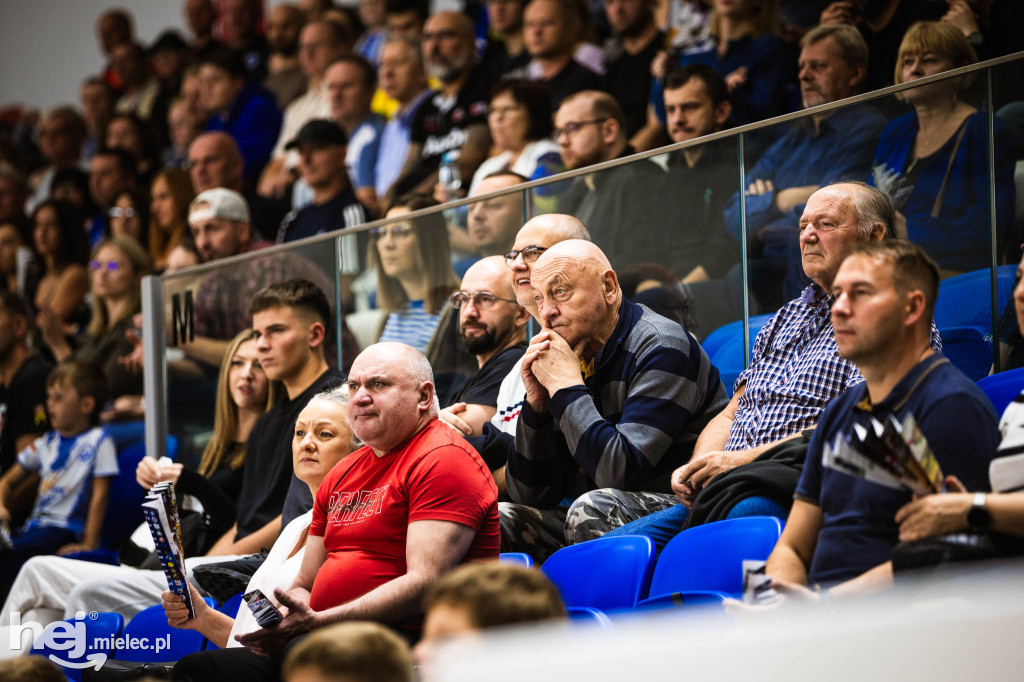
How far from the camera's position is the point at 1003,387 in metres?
2.51

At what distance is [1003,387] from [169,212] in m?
4.90

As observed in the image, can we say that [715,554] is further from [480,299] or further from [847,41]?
[847,41]

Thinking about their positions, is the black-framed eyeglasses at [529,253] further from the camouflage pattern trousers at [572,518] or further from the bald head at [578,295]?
the camouflage pattern trousers at [572,518]

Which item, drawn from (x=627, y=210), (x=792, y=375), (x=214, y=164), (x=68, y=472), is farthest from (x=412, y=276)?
(x=214, y=164)

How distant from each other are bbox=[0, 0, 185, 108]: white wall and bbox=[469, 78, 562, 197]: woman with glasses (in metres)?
5.47

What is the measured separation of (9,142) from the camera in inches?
365

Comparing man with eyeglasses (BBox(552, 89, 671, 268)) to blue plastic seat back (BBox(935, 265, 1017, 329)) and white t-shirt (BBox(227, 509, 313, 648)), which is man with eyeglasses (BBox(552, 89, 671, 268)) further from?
white t-shirt (BBox(227, 509, 313, 648))

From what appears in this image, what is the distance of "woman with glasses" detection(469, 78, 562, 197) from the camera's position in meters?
4.94

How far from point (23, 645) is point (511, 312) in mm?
1678

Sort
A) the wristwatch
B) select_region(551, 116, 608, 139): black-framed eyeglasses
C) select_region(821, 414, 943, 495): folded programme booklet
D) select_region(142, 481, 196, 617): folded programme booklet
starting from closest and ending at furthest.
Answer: the wristwatch < select_region(821, 414, 943, 495): folded programme booklet < select_region(142, 481, 196, 617): folded programme booklet < select_region(551, 116, 608, 139): black-framed eyeglasses

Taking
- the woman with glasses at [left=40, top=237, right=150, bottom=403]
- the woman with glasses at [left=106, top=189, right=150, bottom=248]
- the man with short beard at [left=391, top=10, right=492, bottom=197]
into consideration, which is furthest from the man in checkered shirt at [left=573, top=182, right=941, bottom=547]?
the woman with glasses at [left=106, top=189, right=150, bottom=248]

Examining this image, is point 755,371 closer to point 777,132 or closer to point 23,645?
point 777,132

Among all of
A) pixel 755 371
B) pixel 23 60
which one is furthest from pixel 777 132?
pixel 23 60

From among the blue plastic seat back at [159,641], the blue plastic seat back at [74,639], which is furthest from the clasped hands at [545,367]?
the blue plastic seat back at [74,639]
